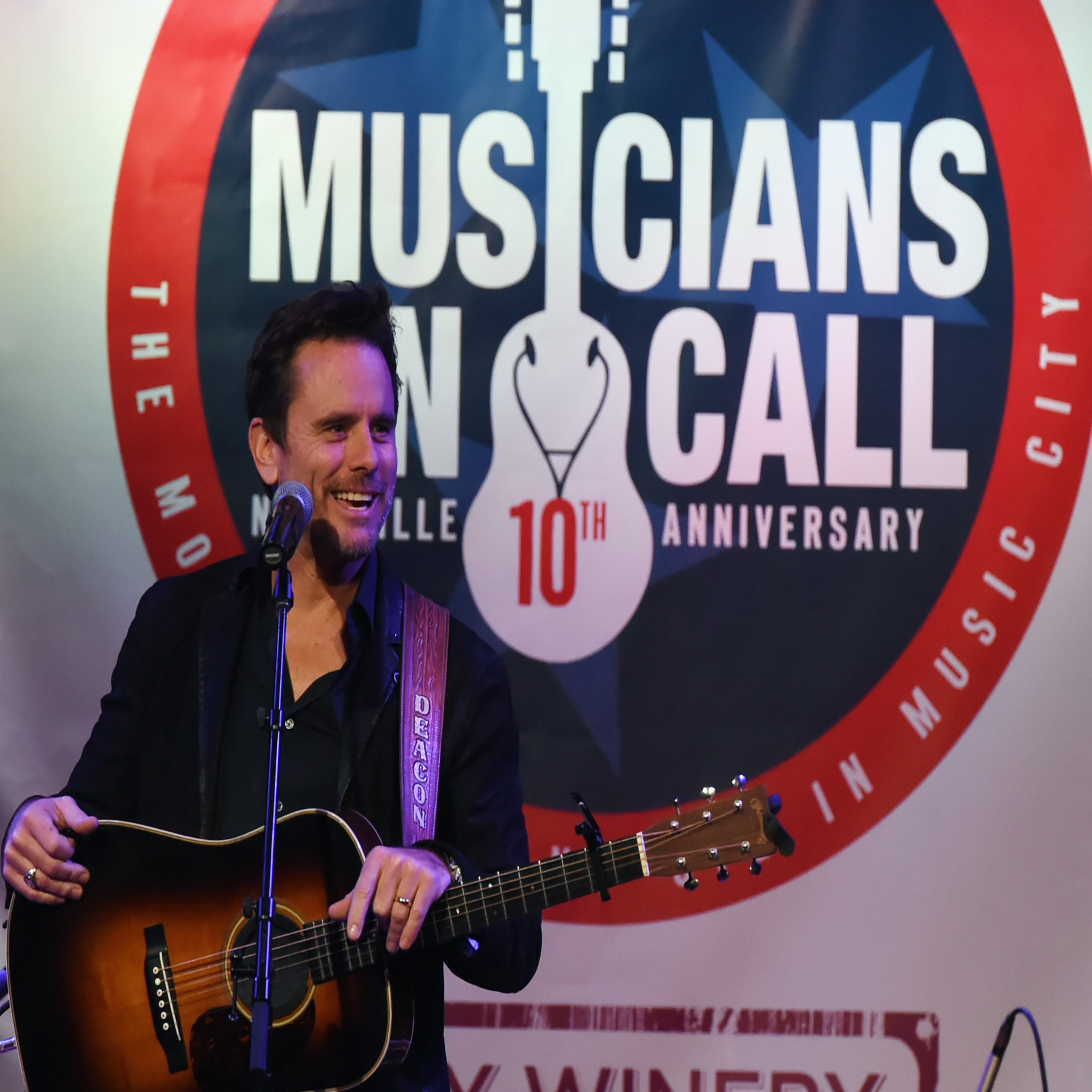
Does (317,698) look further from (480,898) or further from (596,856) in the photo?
(596,856)

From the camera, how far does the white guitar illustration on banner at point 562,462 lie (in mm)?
3061

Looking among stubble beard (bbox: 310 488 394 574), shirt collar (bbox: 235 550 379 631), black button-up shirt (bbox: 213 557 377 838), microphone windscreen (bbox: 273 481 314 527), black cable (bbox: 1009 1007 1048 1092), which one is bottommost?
black cable (bbox: 1009 1007 1048 1092)

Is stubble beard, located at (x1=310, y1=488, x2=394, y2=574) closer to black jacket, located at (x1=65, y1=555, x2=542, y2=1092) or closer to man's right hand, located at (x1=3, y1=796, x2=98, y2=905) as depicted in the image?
black jacket, located at (x1=65, y1=555, x2=542, y2=1092)

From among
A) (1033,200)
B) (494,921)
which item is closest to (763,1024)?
(494,921)

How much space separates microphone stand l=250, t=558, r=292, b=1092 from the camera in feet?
5.85

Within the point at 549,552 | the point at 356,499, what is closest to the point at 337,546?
the point at 356,499

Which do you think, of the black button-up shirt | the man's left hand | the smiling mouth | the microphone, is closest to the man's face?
the smiling mouth

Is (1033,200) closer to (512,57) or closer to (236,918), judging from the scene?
(512,57)

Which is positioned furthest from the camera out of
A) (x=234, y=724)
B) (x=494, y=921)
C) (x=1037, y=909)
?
(x=1037, y=909)

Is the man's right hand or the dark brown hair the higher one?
the dark brown hair

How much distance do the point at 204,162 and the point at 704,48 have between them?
1.28m

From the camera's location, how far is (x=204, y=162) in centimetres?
314

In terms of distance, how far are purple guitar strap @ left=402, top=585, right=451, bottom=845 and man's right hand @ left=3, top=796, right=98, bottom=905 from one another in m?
0.55

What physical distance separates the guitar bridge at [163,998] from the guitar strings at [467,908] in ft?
0.13
